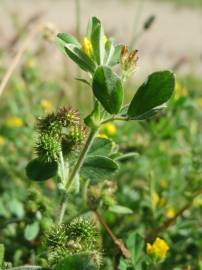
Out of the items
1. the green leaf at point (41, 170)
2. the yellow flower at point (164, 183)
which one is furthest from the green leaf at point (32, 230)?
the yellow flower at point (164, 183)

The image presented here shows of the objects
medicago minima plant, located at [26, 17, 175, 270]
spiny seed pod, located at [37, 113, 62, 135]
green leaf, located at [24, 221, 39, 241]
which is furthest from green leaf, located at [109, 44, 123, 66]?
green leaf, located at [24, 221, 39, 241]

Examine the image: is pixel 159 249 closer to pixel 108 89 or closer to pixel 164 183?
pixel 108 89

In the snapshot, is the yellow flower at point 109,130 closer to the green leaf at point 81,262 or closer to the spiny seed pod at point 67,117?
the spiny seed pod at point 67,117

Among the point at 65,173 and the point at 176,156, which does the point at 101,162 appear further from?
the point at 176,156

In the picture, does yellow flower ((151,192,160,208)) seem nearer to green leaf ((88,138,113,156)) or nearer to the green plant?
the green plant

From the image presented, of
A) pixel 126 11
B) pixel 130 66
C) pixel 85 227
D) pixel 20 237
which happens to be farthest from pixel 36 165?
pixel 126 11
